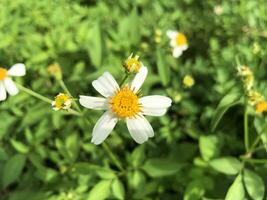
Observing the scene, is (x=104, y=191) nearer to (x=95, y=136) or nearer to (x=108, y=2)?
(x=95, y=136)

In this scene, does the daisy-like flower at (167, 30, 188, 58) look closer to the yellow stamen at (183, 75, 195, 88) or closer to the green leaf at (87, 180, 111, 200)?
the yellow stamen at (183, 75, 195, 88)

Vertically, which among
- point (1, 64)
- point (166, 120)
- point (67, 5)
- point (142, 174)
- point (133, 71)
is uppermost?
point (67, 5)

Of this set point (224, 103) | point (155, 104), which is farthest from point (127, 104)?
point (224, 103)

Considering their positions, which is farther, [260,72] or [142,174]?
[260,72]

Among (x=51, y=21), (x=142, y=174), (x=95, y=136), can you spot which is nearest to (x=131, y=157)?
(x=142, y=174)

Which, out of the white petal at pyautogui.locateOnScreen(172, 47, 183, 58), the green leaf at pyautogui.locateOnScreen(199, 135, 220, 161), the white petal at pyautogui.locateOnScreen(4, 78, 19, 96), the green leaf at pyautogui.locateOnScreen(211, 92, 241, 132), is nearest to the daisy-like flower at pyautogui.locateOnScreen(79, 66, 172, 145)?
the green leaf at pyautogui.locateOnScreen(211, 92, 241, 132)

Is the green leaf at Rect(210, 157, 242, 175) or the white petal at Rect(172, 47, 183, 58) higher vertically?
the white petal at Rect(172, 47, 183, 58)
